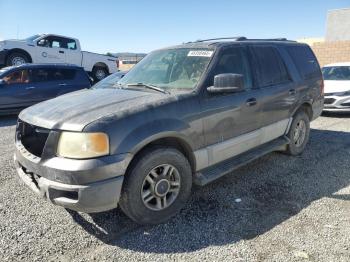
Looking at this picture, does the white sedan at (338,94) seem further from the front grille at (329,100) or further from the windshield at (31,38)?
the windshield at (31,38)

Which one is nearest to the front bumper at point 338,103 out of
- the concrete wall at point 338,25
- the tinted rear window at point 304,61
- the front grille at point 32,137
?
the tinted rear window at point 304,61

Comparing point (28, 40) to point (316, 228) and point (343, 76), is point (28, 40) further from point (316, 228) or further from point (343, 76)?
point (316, 228)

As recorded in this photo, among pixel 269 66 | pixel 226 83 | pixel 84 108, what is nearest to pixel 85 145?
pixel 84 108

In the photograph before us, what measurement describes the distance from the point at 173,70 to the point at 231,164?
138 centimetres

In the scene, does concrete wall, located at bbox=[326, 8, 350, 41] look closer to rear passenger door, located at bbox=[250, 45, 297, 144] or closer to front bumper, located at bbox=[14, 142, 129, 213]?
rear passenger door, located at bbox=[250, 45, 297, 144]

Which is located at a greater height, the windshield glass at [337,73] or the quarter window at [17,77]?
the windshield glass at [337,73]

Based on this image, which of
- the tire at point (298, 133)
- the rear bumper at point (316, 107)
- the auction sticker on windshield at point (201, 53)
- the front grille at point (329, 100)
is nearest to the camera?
the auction sticker on windshield at point (201, 53)

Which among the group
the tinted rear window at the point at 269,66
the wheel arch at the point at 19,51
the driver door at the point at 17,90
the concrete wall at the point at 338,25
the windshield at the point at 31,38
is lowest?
the driver door at the point at 17,90

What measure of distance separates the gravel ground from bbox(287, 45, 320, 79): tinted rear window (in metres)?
1.88

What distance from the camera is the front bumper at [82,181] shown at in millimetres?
2820

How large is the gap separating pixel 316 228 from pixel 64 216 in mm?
2661

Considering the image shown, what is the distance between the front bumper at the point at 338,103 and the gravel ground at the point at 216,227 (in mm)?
4899

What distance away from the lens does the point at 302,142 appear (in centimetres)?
576

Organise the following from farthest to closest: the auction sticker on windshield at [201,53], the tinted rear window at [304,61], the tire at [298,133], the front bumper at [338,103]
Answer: the front bumper at [338,103] < the tinted rear window at [304,61] < the tire at [298,133] < the auction sticker on windshield at [201,53]
